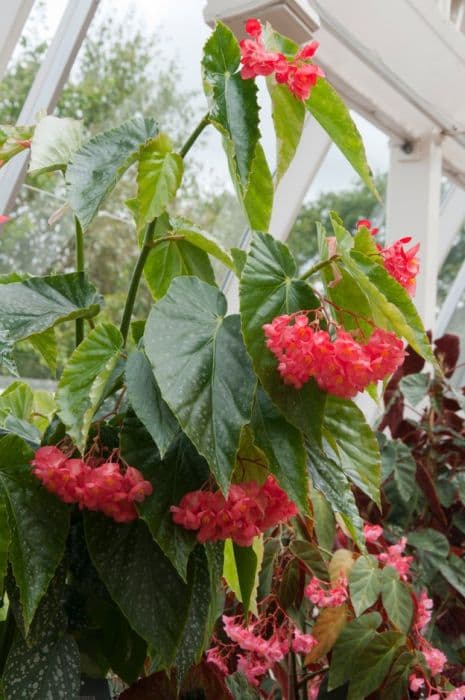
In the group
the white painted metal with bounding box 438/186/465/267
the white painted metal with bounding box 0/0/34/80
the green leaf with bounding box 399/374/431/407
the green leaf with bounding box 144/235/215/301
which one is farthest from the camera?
the white painted metal with bounding box 438/186/465/267

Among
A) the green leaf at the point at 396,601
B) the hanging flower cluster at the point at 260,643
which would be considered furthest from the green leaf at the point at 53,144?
the green leaf at the point at 396,601

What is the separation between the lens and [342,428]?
0.83 metres

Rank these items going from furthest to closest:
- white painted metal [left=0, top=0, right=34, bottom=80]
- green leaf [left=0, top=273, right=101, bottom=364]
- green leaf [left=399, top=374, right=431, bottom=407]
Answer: green leaf [left=399, top=374, right=431, bottom=407], white painted metal [left=0, top=0, right=34, bottom=80], green leaf [left=0, top=273, right=101, bottom=364]

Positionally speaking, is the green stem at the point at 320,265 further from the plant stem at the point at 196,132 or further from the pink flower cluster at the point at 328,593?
the pink flower cluster at the point at 328,593

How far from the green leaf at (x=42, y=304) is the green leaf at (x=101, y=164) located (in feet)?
0.31

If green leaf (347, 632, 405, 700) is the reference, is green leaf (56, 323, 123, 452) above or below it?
above

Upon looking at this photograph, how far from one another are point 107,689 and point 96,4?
216cm

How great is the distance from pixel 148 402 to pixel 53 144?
1.05 feet

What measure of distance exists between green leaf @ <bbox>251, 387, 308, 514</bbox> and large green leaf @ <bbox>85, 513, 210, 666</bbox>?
14 centimetres

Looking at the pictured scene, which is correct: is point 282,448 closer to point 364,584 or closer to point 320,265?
point 320,265

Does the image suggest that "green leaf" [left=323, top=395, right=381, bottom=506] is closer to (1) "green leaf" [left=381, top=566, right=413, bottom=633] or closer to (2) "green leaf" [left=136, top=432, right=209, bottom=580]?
(2) "green leaf" [left=136, top=432, right=209, bottom=580]

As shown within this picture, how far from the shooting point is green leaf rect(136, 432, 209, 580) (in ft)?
2.49

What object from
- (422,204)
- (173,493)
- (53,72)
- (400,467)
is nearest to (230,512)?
(173,493)

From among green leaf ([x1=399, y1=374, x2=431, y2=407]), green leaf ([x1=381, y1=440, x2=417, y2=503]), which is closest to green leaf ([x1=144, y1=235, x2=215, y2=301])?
green leaf ([x1=381, y1=440, x2=417, y2=503])
